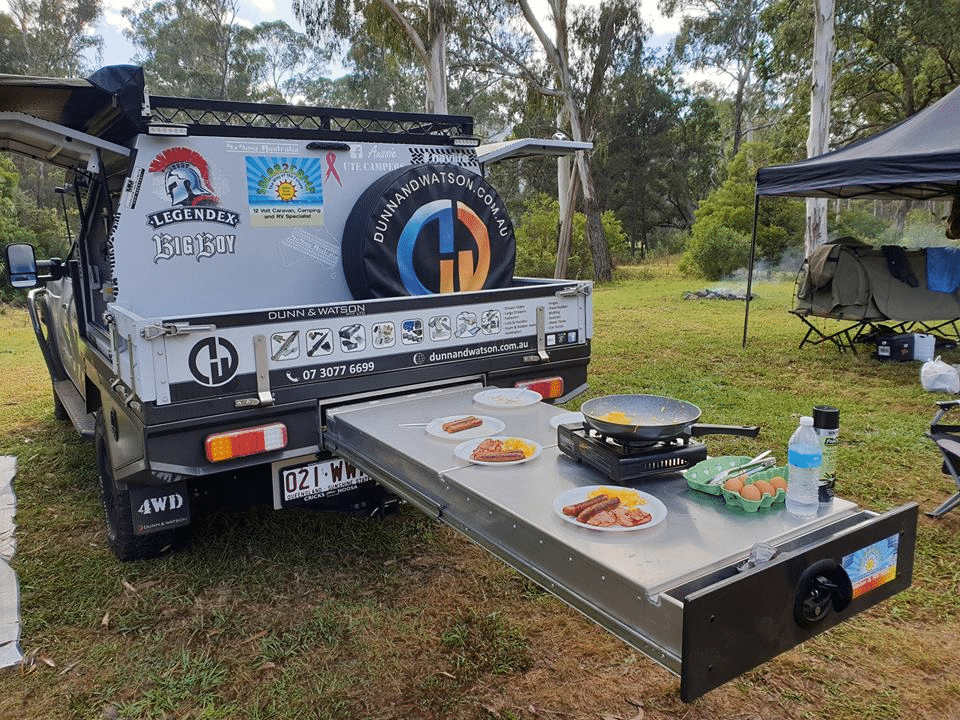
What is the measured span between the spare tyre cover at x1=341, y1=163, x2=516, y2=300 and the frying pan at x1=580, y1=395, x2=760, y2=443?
173cm

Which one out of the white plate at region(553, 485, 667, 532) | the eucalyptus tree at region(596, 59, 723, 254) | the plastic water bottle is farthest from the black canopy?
the eucalyptus tree at region(596, 59, 723, 254)

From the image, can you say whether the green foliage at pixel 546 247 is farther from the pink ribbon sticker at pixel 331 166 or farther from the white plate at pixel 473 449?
the white plate at pixel 473 449

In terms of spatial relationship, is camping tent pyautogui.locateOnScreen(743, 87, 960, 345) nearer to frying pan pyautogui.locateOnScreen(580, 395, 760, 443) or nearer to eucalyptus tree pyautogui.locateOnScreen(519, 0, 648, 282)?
frying pan pyautogui.locateOnScreen(580, 395, 760, 443)

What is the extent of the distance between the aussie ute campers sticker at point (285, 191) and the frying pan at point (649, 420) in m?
2.37

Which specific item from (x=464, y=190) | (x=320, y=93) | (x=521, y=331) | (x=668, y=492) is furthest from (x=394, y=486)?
(x=320, y=93)

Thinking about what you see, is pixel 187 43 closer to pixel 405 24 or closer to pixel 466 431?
pixel 405 24

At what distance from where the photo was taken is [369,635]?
10.3ft

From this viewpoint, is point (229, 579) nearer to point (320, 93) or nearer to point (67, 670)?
point (67, 670)

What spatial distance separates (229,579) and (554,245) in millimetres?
20366

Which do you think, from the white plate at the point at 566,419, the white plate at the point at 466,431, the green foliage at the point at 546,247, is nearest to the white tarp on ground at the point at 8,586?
the white plate at the point at 466,431

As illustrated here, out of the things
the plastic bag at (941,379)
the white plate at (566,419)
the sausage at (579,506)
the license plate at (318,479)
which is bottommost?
the license plate at (318,479)

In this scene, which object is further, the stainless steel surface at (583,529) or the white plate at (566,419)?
the white plate at (566,419)

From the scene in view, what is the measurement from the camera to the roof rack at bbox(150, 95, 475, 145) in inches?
154

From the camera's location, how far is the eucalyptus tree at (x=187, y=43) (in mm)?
36562
